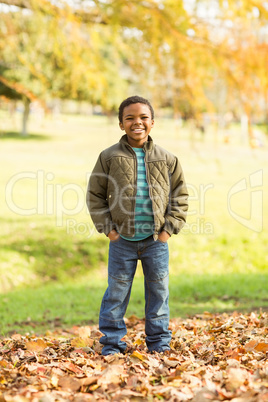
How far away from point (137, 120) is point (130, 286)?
1.14 m

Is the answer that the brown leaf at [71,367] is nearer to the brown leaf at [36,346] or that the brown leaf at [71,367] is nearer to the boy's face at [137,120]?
the brown leaf at [36,346]

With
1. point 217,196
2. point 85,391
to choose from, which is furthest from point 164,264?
point 217,196

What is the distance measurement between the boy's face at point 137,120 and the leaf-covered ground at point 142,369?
1.44m

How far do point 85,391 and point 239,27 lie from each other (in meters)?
4.14

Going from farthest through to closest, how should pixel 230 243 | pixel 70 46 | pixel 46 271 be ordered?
pixel 230 243, pixel 46 271, pixel 70 46

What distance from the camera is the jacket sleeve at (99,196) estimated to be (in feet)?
10.8

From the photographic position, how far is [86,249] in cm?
991

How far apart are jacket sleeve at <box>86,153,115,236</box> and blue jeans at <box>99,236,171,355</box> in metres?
0.18

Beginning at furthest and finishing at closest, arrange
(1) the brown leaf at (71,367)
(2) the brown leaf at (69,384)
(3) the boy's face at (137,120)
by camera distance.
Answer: (3) the boy's face at (137,120) < (1) the brown leaf at (71,367) < (2) the brown leaf at (69,384)

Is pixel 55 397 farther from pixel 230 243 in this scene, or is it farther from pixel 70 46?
pixel 230 243

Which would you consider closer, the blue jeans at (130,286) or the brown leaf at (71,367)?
the brown leaf at (71,367)

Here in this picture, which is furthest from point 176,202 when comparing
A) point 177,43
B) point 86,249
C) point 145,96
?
point 86,249

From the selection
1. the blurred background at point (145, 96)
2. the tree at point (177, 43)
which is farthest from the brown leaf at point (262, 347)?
the tree at point (177, 43)

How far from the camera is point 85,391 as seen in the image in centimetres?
262
